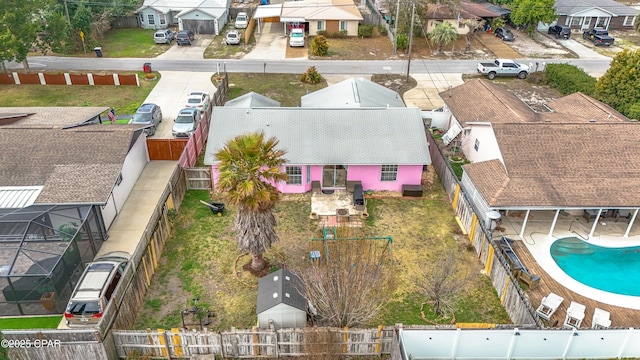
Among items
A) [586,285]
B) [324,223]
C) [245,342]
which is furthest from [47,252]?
[586,285]

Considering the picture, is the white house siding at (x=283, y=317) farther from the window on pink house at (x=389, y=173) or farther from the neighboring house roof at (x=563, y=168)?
the window on pink house at (x=389, y=173)

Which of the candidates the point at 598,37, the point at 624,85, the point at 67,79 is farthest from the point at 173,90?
the point at 598,37

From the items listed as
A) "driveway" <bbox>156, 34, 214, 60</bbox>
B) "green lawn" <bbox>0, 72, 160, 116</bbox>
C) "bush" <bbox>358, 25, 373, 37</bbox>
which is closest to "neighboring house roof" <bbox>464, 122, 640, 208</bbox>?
"green lawn" <bbox>0, 72, 160, 116</bbox>

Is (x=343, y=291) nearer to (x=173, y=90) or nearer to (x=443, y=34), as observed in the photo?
(x=173, y=90)

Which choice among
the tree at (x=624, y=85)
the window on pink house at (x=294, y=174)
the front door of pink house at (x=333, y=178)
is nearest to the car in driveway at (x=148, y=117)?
the window on pink house at (x=294, y=174)

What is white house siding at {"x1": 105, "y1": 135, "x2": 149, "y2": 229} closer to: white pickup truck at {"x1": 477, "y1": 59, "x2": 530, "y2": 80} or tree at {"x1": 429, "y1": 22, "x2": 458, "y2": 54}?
white pickup truck at {"x1": 477, "y1": 59, "x2": 530, "y2": 80}

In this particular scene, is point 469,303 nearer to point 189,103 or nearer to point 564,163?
point 564,163
